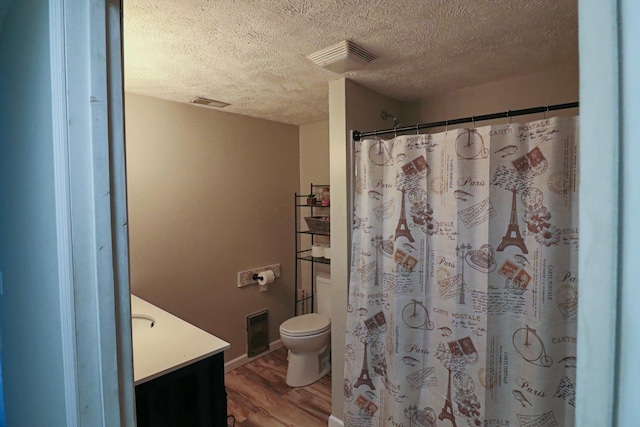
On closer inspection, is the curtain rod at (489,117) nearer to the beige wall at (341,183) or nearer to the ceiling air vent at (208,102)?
the beige wall at (341,183)

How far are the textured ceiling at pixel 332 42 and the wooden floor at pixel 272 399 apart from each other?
228cm

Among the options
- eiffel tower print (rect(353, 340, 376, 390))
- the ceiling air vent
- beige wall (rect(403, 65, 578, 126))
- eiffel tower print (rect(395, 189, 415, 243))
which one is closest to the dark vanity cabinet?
eiffel tower print (rect(353, 340, 376, 390))

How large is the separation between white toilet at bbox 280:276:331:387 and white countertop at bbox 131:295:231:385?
1095 millimetres

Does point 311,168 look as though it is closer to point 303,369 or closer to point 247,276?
point 247,276

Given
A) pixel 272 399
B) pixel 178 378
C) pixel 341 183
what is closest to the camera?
pixel 178 378

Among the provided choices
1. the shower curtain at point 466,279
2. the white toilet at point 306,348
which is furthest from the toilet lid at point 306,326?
the shower curtain at point 466,279

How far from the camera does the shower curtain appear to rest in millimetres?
1352

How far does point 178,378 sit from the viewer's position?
1.34 meters

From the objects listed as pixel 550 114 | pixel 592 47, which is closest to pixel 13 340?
pixel 592 47

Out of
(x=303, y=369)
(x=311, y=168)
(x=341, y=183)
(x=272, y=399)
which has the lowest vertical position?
(x=272, y=399)

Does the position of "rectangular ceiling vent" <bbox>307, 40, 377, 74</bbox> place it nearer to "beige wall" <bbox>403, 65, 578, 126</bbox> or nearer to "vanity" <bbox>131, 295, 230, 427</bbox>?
"beige wall" <bbox>403, 65, 578, 126</bbox>

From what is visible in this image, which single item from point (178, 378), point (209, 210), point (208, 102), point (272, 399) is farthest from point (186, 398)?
point (208, 102)

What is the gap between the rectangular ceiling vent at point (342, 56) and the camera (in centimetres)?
153

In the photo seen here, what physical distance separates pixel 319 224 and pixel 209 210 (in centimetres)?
99
